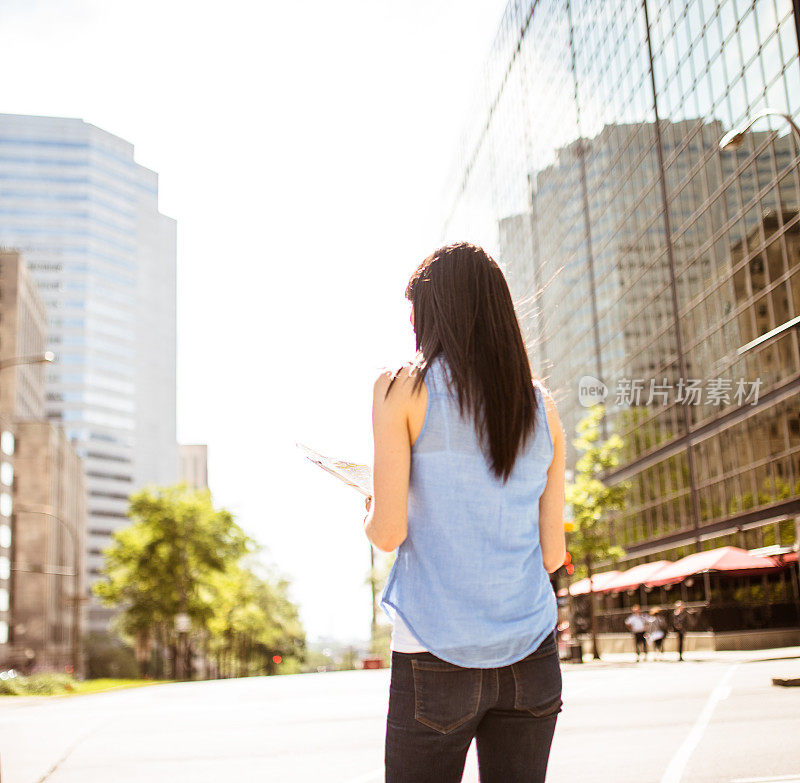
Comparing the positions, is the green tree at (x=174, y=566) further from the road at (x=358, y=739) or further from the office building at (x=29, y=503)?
the road at (x=358, y=739)

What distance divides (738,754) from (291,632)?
81734 mm

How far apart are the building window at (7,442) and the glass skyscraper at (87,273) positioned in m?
70.4

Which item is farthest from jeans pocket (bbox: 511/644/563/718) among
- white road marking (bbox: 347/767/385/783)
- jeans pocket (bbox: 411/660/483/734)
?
white road marking (bbox: 347/767/385/783)

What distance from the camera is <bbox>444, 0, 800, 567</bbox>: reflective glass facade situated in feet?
106

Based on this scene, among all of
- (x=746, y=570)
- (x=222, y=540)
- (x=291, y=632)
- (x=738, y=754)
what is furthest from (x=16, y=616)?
(x=738, y=754)

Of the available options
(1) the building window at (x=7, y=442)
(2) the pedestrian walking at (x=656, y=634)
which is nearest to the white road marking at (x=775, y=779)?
(2) the pedestrian walking at (x=656, y=634)

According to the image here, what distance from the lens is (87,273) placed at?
6093 inches

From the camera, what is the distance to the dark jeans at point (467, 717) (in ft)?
6.59

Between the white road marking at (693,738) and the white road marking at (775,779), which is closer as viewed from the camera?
the white road marking at (775,779)

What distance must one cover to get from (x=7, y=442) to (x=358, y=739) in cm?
7520

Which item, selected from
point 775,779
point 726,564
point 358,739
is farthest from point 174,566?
point 775,779

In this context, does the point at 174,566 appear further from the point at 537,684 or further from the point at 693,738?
the point at 537,684

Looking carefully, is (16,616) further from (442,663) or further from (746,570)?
(442,663)

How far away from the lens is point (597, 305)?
53.7 metres
